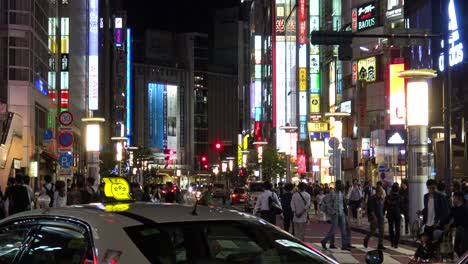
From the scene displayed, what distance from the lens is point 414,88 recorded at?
933 inches

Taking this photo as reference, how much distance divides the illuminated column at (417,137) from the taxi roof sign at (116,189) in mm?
17987

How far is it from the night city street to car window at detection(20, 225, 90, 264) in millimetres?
10

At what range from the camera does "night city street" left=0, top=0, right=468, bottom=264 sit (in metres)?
5.18

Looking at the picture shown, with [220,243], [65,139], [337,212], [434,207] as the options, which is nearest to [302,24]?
[65,139]

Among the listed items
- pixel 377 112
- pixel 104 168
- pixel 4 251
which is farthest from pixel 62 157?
pixel 104 168

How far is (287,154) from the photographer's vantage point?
5825 cm

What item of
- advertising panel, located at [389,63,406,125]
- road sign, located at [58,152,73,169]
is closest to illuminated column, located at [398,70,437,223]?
road sign, located at [58,152,73,169]

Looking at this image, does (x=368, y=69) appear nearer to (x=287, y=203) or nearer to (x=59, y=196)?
(x=287, y=203)

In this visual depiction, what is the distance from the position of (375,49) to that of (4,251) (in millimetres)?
46162

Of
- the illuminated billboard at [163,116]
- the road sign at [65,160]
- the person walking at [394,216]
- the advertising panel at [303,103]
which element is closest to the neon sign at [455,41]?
the person walking at [394,216]

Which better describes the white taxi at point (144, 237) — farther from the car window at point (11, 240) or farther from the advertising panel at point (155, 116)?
the advertising panel at point (155, 116)

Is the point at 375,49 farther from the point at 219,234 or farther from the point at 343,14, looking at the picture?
the point at 219,234

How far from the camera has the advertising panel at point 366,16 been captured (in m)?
50.1

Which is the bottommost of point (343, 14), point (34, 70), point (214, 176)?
point (214, 176)
